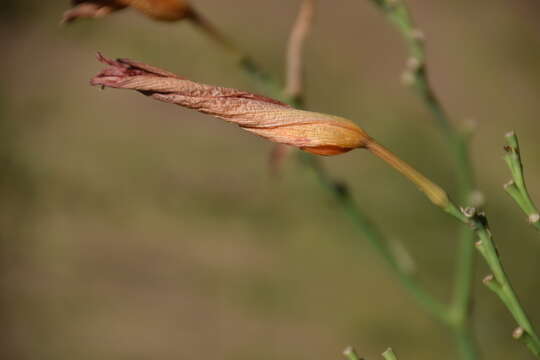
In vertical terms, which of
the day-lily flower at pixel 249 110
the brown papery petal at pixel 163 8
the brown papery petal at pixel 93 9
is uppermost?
the brown papery petal at pixel 163 8

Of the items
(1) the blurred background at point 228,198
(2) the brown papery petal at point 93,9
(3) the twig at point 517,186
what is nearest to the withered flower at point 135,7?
(2) the brown papery petal at point 93,9

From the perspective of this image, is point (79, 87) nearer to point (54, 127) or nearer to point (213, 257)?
point (54, 127)

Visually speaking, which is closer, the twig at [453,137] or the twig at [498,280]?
the twig at [498,280]

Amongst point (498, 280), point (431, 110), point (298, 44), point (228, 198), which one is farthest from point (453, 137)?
point (228, 198)

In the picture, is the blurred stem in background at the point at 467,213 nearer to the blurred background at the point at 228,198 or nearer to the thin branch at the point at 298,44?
the thin branch at the point at 298,44

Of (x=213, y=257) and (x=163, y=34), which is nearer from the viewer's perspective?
(x=213, y=257)

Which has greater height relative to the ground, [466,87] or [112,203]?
[466,87]

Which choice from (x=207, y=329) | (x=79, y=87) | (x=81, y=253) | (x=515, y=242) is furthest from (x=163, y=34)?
(x=515, y=242)

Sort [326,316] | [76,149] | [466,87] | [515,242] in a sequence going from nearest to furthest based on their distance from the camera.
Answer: [515,242] < [326,316] < [76,149] < [466,87]
